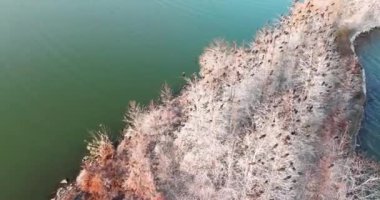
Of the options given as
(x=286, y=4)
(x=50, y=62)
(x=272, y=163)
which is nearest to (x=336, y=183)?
(x=272, y=163)

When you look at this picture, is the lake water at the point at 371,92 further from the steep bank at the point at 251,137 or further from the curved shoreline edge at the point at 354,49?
the steep bank at the point at 251,137

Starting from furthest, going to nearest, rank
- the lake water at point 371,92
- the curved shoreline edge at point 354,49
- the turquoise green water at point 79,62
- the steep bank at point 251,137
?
the lake water at point 371,92
the curved shoreline edge at point 354,49
the turquoise green water at point 79,62
the steep bank at point 251,137

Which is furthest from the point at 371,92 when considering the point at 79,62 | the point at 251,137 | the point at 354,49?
the point at 79,62

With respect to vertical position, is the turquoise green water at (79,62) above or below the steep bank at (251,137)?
above

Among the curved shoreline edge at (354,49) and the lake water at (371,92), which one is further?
the lake water at (371,92)

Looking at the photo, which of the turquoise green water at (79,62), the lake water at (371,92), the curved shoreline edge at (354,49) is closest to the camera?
the turquoise green water at (79,62)

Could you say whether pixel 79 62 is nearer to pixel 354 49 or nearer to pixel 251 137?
pixel 251 137

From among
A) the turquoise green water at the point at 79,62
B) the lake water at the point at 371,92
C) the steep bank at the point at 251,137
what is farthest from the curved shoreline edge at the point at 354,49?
the turquoise green water at the point at 79,62
